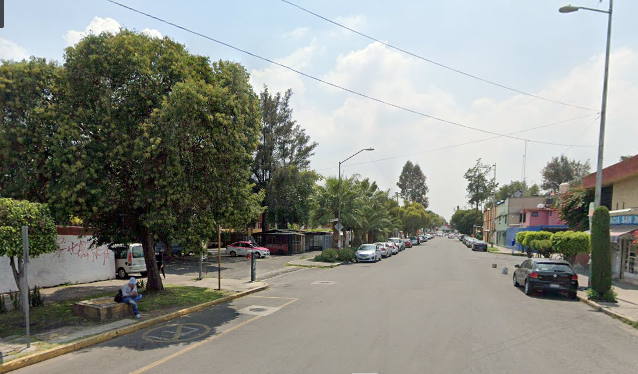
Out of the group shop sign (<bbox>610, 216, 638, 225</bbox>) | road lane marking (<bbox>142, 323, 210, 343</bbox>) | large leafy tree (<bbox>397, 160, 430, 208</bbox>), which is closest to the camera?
road lane marking (<bbox>142, 323, 210, 343</bbox>)

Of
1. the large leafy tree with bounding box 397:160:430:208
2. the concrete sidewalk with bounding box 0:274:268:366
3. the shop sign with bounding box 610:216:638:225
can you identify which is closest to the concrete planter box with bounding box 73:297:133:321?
the concrete sidewalk with bounding box 0:274:268:366

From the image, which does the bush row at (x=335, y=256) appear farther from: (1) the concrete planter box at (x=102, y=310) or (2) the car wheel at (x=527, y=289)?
(1) the concrete planter box at (x=102, y=310)

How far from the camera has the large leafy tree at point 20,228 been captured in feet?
24.9

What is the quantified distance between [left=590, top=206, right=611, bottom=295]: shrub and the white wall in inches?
701

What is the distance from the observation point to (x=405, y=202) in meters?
88.1

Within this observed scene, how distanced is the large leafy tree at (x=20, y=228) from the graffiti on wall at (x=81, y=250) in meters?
5.46

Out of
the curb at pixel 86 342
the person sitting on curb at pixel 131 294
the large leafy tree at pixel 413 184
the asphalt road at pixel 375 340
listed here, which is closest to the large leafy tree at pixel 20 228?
the curb at pixel 86 342

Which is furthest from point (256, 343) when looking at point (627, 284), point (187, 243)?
point (627, 284)

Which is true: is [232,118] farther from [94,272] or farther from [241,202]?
[94,272]

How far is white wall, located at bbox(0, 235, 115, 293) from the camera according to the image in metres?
12.1

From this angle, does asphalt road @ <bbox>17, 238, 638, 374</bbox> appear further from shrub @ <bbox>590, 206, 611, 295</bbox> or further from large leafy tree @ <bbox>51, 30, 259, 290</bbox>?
large leafy tree @ <bbox>51, 30, 259, 290</bbox>

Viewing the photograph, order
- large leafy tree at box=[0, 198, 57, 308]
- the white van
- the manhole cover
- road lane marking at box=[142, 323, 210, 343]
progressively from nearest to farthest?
large leafy tree at box=[0, 198, 57, 308] → road lane marking at box=[142, 323, 210, 343] → the manhole cover → the white van

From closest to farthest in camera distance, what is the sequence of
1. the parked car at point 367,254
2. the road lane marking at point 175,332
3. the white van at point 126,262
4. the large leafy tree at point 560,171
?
the road lane marking at point 175,332 → the white van at point 126,262 → the parked car at point 367,254 → the large leafy tree at point 560,171

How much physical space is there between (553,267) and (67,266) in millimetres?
18762
